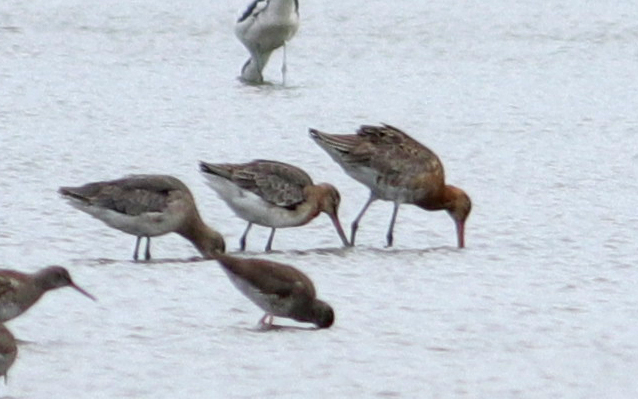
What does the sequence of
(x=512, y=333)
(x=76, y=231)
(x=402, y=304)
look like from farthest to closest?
(x=76, y=231) < (x=402, y=304) < (x=512, y=333)

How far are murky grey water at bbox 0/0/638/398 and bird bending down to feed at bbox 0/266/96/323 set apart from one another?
20 centimetres

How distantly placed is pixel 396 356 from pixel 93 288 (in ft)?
6.72

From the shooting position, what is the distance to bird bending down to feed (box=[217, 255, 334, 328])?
29.6ft

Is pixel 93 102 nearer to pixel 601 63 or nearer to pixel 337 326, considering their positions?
pixel 601 63

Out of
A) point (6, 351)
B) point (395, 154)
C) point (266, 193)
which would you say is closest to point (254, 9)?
point (395, 154)

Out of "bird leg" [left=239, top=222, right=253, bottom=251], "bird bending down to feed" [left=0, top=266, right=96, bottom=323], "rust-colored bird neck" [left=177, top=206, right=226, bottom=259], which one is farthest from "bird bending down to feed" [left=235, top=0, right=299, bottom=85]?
"bird bending down to feed" [left=0, top=266, right=96, bottom=323]

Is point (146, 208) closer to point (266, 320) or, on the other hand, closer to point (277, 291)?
point (266, 320)

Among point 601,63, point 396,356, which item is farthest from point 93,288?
point 601,63

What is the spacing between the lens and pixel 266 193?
1127 cm

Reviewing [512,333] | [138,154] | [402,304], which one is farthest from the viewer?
[138,154]

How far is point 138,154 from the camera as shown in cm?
1541

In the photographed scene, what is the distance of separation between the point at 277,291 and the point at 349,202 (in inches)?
184

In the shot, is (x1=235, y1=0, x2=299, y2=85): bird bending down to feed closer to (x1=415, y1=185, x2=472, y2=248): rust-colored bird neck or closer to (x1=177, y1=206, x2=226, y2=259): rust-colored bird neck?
(x1=415, y1=185, x2=472, y2=248): rust-colored bird neck

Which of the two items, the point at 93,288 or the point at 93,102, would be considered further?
the point at 93,102
